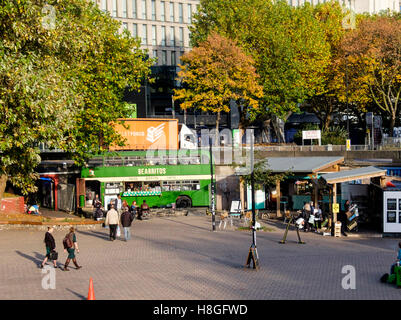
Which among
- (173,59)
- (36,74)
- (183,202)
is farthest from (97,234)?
(173,59)

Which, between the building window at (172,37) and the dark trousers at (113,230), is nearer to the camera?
the dark trousers at (113,230)

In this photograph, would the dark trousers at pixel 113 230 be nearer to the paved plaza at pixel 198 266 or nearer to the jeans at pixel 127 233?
the paved plaza at pixel 198 266

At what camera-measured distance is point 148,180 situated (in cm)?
3838

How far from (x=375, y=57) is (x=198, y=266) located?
3847cm

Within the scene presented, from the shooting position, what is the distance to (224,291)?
15.4 metres

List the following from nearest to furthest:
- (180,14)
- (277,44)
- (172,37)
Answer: (277,44), (172,37), (180,14)

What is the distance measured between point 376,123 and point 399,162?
1178 cm

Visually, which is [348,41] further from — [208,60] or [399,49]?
[208,60]

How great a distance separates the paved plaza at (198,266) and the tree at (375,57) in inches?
1151

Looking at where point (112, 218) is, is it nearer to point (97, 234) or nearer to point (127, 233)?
point (127, 233)

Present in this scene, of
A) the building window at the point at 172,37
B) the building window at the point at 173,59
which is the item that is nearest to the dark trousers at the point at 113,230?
the building window at the point at 173,59

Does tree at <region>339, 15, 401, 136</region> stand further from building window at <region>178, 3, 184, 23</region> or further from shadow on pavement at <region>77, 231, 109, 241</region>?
building window at <region>178, 3, 184, 23</region>

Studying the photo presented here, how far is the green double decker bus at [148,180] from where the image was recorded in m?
37.8

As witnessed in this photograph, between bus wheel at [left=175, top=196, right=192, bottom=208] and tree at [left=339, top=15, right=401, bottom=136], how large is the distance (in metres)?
24.0
